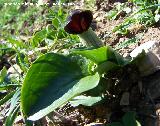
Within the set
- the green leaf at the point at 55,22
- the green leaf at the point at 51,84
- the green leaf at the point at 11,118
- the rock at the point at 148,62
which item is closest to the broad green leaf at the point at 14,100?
the green leaf at the point at 11,118

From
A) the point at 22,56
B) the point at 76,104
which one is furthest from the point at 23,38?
the point at 76,104

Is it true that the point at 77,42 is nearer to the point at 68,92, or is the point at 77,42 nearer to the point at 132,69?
the point at 132,69

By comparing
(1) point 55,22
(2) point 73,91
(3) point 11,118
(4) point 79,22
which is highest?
(4) point 79,22

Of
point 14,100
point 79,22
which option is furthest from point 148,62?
point 14,100

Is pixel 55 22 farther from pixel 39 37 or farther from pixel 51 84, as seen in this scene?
pixel 51 84

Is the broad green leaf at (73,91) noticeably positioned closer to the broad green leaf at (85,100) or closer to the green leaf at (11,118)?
the broad green leaf at (85,100)

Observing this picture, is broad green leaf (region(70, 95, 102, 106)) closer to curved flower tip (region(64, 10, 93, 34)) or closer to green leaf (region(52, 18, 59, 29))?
curved flower tip (region(64, 10, 93, 34))
